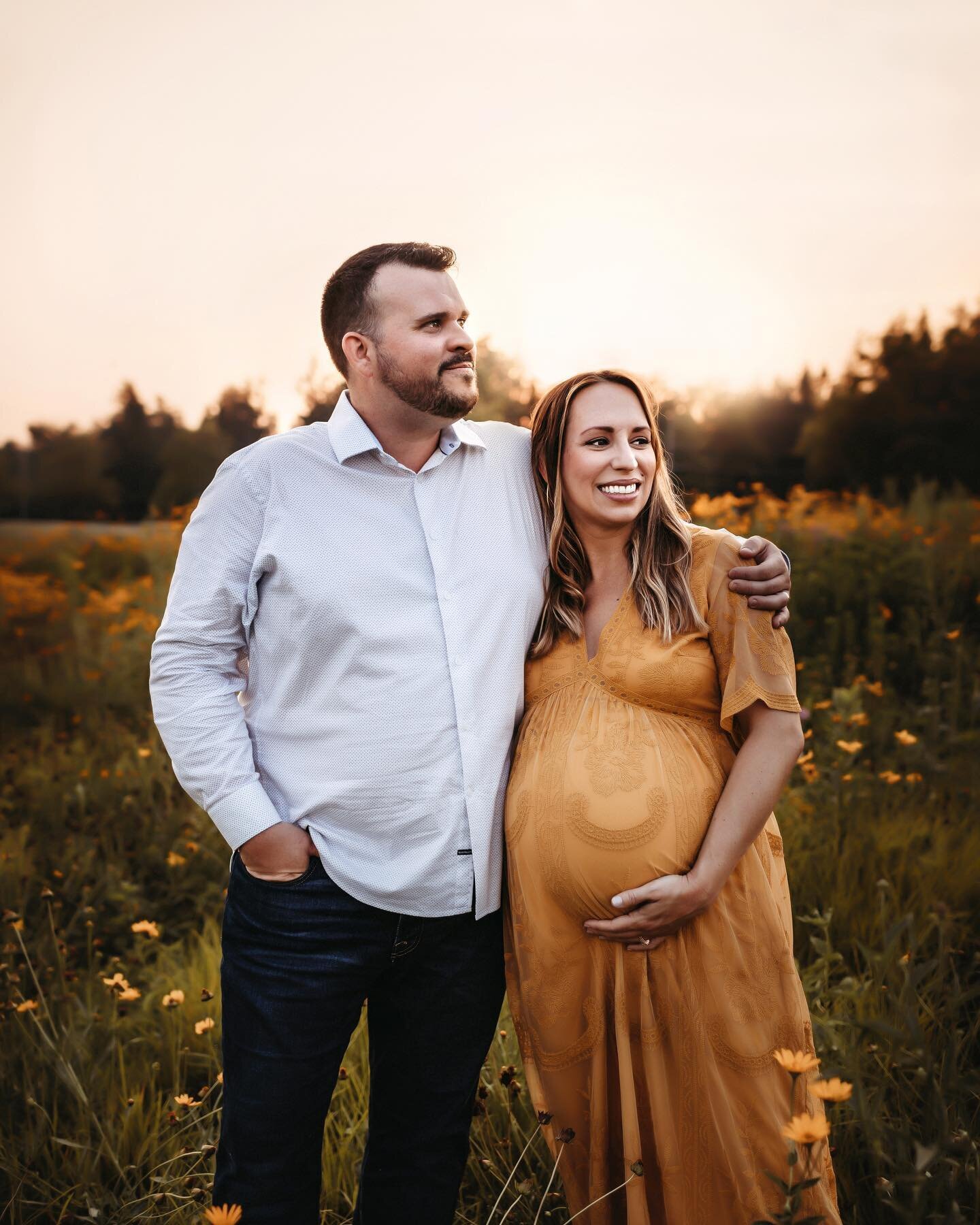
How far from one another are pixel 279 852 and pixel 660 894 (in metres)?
0.78

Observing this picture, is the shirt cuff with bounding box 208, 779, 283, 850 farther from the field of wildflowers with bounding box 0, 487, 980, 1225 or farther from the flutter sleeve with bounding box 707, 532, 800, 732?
the flutter sleeve with bounding box 707, 532, 800, 732

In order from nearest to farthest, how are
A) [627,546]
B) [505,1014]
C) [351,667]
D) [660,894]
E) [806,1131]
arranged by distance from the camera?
[806,1131] → [660,894] → [351,667] → [627,546] → [505,1014]

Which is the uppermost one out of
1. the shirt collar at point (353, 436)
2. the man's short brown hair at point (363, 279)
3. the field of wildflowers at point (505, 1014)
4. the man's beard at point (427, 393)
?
the man's short brown hair at point (363, 279)

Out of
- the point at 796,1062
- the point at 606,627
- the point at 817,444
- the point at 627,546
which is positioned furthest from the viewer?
the point at 817,444

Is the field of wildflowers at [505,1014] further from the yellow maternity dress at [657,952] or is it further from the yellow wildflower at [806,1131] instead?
the yellow maternity dress at [657,952]

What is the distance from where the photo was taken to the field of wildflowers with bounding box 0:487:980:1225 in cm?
210

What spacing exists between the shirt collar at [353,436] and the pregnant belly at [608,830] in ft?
2.63

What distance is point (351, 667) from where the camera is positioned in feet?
6.52

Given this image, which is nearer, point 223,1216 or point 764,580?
point 223,1216

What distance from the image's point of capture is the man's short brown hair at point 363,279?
218cm

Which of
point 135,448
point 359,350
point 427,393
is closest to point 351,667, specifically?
point 427,393

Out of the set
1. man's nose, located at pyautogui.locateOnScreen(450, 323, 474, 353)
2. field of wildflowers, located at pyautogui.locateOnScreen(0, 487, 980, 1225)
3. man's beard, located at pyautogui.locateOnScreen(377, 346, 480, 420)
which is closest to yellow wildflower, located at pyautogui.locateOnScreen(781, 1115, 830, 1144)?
field of wildflowers, located at pyautogui.locateOnScreen(0, 487, 980, 1225)

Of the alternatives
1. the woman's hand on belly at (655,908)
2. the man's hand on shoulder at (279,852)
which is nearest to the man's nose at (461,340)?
the man's hand on shoulder at (279,852)

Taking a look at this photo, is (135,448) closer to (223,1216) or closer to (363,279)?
(363,279)
